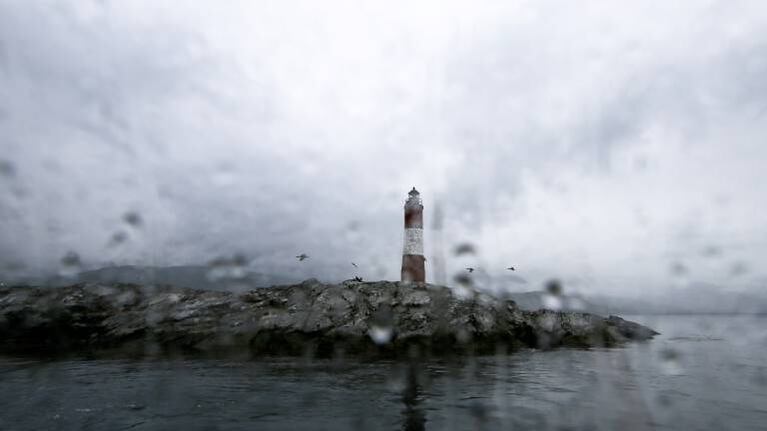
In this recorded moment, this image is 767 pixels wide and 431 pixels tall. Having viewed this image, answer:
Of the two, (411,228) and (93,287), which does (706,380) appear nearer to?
(411,228)

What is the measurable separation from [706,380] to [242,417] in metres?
17.7

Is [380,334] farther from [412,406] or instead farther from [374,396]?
[412,406]

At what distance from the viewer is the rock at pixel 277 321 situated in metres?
24.7

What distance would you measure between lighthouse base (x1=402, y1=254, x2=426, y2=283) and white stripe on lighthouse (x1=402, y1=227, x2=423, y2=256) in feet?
1.06

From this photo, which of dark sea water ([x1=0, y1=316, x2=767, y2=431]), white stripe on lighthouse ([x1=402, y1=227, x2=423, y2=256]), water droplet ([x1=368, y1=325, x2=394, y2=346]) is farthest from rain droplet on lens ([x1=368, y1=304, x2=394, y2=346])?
white stripe on lighthouse ([x1=402, y1=227, x2=423, y2=256])

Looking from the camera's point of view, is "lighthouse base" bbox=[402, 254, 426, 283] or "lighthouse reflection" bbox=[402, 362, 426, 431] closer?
"lighthouse reflection" bbox=[402, 362, 426, 431]

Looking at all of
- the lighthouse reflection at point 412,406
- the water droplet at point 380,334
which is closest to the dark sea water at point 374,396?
the lighthouse reflection at point 412,406

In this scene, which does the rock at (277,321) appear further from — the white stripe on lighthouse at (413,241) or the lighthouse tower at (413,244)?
the white stripe on lighthouse at (413,241)

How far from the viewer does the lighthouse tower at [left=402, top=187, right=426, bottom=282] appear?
31.5 meters

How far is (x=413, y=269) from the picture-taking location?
103ft

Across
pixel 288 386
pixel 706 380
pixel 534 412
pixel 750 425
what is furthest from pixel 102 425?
pixel 706 380

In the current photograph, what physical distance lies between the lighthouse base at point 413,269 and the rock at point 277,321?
2.94m

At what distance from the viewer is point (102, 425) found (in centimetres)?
A: 922

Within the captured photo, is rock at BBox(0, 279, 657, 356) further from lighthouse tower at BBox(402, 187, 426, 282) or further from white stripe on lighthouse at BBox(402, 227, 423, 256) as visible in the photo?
white stripe on lighthouse at BBox(402, 227, 423, 256)
